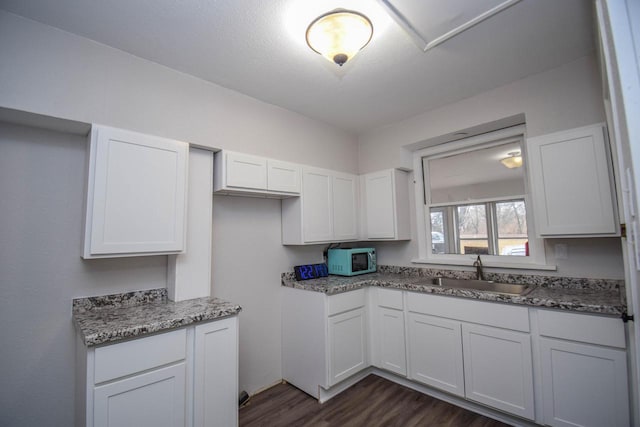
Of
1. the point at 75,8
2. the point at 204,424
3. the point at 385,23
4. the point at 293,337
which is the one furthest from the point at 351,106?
the point at 204,424

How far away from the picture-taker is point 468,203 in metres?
2.85

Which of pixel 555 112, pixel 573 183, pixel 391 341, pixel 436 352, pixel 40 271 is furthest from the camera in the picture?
pixel 391 341

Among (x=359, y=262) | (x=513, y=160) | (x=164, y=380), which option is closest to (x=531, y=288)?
(x=513, y=160)

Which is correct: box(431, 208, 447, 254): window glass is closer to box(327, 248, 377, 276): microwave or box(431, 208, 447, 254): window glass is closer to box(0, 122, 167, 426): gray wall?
box(327, 248, 377, 276): microwave

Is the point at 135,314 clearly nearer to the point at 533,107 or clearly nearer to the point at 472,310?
the point at 472,310

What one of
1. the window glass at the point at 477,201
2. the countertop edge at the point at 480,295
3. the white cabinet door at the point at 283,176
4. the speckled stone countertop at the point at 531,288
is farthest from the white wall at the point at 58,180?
the window glass at the point at 477,201

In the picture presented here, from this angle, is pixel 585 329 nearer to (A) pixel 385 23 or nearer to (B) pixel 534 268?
(B) pixel 534 268

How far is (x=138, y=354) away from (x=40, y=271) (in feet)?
2.63

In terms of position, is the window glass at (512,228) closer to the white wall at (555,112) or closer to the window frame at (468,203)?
the window frame at (468,203)

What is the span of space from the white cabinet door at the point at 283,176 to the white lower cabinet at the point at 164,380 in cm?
113

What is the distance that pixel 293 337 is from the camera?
2.60 metres

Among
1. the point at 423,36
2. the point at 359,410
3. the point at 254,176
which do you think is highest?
the point at 423,36

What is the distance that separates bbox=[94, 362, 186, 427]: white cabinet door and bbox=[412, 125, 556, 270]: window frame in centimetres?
235

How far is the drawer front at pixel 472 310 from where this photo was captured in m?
1.92
